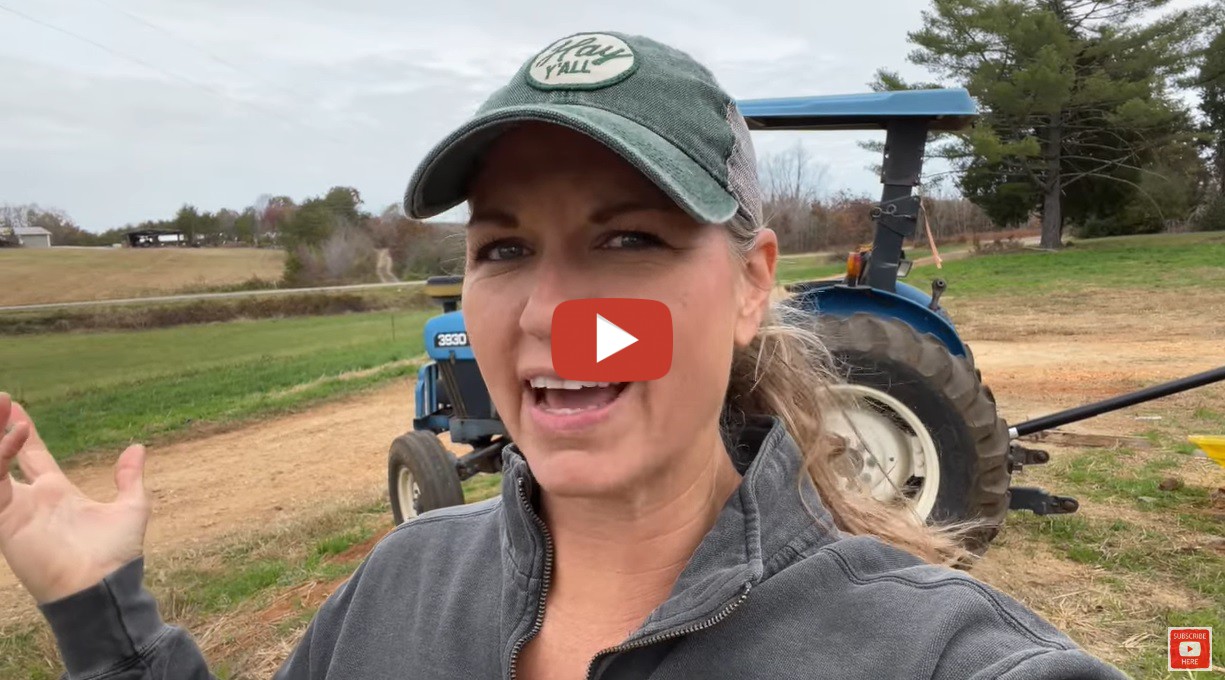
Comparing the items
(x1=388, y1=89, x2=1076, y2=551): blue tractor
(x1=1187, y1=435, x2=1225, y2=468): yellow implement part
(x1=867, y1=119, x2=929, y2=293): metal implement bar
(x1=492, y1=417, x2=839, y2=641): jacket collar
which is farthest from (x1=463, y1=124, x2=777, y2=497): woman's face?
(x1=1187, y1=435, x2=1225, y2=468): yellow implement part

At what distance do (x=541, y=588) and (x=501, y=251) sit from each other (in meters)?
0.46

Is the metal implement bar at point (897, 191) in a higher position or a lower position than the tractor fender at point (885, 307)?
higher

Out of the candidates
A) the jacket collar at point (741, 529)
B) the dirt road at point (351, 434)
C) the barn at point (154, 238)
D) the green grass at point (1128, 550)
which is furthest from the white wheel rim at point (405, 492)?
the barn at point (154, 238)

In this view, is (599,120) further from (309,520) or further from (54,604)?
(309,520)

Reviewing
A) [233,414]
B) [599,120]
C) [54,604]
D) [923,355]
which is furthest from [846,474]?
[233,414]

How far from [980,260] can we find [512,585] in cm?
2496

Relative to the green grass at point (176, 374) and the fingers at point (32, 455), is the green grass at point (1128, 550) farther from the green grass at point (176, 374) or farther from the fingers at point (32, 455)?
the green grass at point (176, 374)

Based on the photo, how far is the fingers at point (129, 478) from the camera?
118 cm

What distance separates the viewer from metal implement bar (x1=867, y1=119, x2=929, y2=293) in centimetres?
389

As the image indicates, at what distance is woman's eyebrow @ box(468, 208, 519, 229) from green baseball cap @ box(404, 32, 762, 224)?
0.20ft

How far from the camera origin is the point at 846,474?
1381mm

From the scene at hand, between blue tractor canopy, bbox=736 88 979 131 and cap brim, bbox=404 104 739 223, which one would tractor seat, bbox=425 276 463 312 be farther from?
cap brim, bbox=404 104 739 223

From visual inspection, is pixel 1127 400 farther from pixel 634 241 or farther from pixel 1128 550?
pixel 634 241

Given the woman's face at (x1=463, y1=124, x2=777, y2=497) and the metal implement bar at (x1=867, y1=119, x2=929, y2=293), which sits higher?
the metal implement bar at (x1=867, y1=119, x2=929, y2=293)
